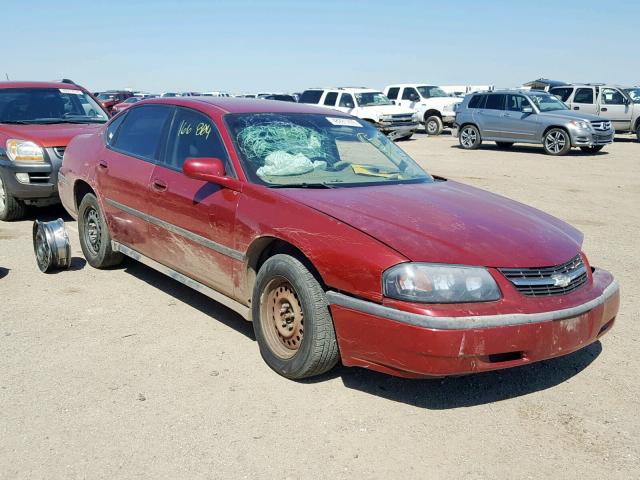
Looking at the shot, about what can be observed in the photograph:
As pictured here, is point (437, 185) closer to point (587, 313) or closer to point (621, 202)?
point (587, 313)

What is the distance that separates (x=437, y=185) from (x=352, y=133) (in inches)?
33.0

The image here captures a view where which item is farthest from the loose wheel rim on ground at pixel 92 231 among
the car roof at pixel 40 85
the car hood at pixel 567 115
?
the car hood at pixel 567 115

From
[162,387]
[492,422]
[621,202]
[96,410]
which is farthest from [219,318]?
[621,202]

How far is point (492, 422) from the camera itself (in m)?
3.39

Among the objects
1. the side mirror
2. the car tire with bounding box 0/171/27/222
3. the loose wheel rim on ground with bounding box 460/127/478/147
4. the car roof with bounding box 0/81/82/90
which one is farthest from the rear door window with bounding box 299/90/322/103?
the side mirror

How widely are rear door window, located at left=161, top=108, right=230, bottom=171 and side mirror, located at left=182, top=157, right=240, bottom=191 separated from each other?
15 cm

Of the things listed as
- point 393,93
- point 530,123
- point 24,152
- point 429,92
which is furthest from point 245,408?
point 429,92

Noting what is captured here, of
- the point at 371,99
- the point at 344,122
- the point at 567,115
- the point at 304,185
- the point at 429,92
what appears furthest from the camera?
the point at 429,92

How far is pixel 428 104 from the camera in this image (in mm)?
26812

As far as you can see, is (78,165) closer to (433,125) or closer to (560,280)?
(560,280)

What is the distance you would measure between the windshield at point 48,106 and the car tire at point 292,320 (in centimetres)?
618

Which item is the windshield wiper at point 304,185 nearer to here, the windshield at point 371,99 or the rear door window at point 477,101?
the rear door window at point 477,101

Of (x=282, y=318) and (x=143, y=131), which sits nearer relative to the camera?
(x=282, y=318)

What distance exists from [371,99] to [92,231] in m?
18.6
